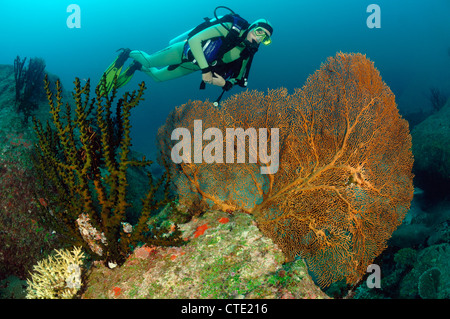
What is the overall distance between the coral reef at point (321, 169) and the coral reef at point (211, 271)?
0.45 meters

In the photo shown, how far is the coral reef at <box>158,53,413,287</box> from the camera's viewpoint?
10.9ft

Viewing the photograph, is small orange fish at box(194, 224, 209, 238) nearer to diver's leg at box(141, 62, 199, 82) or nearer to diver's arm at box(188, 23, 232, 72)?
diver's arm at box(188, 23, 232, 72)

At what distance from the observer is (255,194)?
374 cm

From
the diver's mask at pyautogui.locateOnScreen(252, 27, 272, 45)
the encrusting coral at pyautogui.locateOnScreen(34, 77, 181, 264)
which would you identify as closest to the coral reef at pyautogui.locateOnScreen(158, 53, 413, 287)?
the encrusting coral at pyautogui.locateOnScreen(34, 77, 181, 264)

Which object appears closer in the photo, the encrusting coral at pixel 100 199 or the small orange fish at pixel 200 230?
the encrusting coral at pixel 100 199

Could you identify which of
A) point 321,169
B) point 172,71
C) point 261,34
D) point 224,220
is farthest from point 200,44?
point 224,220

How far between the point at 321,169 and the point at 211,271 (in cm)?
211

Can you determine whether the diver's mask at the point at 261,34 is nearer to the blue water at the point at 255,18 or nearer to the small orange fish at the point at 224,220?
the small orange fish at the point at 224,220

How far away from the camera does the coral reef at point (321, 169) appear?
10.9 feet

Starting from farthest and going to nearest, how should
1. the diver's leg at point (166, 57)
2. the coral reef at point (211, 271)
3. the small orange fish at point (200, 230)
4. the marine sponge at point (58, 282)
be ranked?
the diver's leg at point (166, 57) < the small orange fish at point (200, 230) < the marine sponge at point (58, 282) < the coral reef at point (211, 271)

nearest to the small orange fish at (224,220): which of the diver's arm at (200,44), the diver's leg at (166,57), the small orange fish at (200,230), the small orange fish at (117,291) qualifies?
the small orange fish at (200,230)

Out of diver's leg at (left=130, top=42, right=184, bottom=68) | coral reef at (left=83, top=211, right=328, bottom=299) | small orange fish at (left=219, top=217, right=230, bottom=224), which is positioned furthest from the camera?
diver's leg at (left=130, top=42, right=184, bottom=68)

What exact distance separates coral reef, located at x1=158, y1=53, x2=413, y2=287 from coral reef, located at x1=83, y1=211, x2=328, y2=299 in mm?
454
